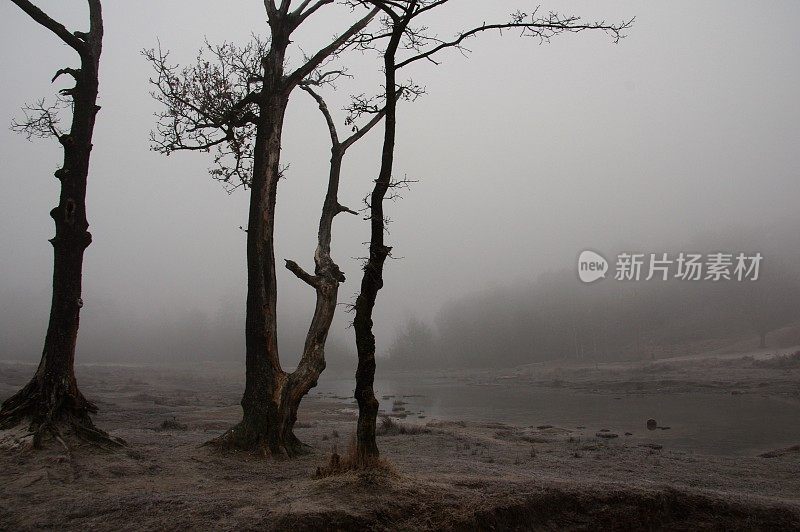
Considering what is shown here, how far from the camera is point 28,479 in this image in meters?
7.07

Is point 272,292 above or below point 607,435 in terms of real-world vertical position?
above

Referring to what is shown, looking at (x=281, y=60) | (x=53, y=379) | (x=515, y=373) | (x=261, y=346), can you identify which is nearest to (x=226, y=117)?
(x=281, y=60)

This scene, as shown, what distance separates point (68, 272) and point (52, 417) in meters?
2.48

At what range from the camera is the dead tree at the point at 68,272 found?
9195mm

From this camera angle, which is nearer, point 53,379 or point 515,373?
point 53,379

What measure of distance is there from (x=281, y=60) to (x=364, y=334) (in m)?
7.00

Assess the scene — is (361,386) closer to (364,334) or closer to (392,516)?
(364,334)

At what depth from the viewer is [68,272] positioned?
9.88 metres

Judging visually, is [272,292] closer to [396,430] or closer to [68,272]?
[68,272]

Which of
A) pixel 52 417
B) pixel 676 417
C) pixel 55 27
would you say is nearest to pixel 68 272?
pixel 52 417

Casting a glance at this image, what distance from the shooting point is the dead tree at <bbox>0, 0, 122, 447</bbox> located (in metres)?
9.20

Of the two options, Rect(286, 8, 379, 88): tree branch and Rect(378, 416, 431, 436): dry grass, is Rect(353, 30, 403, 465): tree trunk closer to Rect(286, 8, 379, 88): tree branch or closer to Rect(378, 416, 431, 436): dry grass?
Rect(286, 8, 379, 88): tree branch

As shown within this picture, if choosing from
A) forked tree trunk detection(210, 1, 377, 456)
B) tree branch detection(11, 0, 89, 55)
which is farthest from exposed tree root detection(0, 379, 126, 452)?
tree branch detection(11, 0, 89, 55)

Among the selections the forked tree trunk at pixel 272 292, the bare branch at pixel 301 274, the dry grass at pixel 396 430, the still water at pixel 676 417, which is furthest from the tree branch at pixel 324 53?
the still water at pixel 676 417
